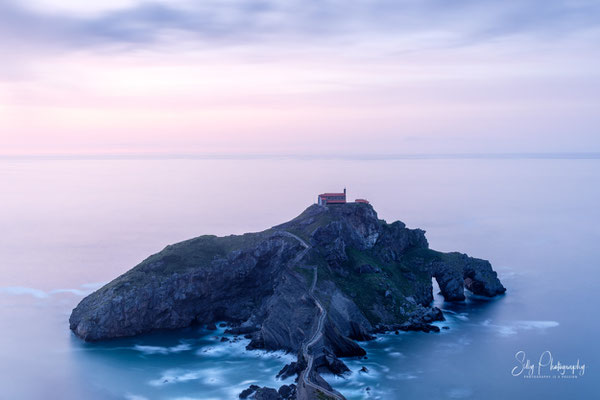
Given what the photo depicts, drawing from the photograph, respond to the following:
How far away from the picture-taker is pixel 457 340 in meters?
89.4

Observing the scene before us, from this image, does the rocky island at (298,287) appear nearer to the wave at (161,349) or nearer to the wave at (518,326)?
the wave at (161,349)

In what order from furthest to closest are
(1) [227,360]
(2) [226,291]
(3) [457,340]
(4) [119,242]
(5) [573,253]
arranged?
(4) [119,242]
(5) [573,253]
(2) [226,291]
(3) [457,340]
(1) [227,360]

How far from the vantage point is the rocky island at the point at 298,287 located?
281 feet

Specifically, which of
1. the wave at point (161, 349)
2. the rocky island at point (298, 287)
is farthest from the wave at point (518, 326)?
the wave at point (161, 349)

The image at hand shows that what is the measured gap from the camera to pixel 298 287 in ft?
296

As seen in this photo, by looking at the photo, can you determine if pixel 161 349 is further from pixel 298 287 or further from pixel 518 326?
pixel 518 326

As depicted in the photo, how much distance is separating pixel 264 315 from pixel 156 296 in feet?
61.2

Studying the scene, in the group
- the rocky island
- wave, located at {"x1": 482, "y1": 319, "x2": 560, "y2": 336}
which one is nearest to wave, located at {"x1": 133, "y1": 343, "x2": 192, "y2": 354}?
the rocky island

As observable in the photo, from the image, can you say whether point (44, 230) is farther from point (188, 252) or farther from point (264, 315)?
point (264, 315)

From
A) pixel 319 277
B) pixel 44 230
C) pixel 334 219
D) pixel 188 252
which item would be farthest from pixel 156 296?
pixel 44 230

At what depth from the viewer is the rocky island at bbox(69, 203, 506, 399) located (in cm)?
8562

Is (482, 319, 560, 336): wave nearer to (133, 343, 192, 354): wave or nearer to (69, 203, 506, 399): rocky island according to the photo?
→ (69, 203, 506, 399): rocky island

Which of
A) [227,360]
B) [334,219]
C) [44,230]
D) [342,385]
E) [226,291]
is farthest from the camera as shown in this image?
[44,230]

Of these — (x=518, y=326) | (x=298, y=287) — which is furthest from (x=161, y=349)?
(x=518, y=326)
